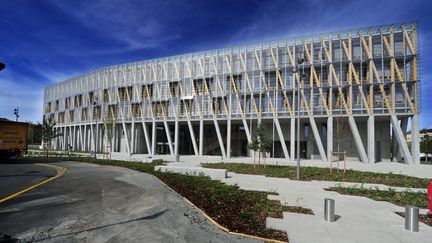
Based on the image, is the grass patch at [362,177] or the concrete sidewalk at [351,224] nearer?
the concrete sidewalk at [351,224]

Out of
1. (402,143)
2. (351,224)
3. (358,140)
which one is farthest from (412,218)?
(402,143)

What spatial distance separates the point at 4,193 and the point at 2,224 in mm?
4745

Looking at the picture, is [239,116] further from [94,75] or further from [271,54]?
[94,75]

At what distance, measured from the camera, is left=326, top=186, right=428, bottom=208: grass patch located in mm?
10062

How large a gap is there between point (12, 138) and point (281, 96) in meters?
33.0

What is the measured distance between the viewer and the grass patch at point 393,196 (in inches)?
396

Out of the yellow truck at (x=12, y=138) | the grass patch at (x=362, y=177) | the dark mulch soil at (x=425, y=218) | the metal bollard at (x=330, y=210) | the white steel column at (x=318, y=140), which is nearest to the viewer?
the metal bollard at (x=330, y=210)

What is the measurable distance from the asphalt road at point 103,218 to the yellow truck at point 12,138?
53.0 ft

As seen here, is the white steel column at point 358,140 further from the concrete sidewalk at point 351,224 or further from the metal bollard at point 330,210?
the metal bollard at point 330,210

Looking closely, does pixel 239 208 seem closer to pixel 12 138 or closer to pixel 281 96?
pixel 12 138

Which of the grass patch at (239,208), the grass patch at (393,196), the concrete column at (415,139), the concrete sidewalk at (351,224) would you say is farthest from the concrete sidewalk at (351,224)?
the concrete column at (415,139)

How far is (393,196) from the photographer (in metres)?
11.2

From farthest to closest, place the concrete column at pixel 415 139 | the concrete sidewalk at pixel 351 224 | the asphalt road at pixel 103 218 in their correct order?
the concrete column at pixel 415 139, the concrete sidewalk at pixel 351 224, the asphalt road at pixel 103 218

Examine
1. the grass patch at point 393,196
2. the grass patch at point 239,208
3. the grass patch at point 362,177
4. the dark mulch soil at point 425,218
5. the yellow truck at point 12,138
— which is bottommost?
the grass patch at point 362,177
